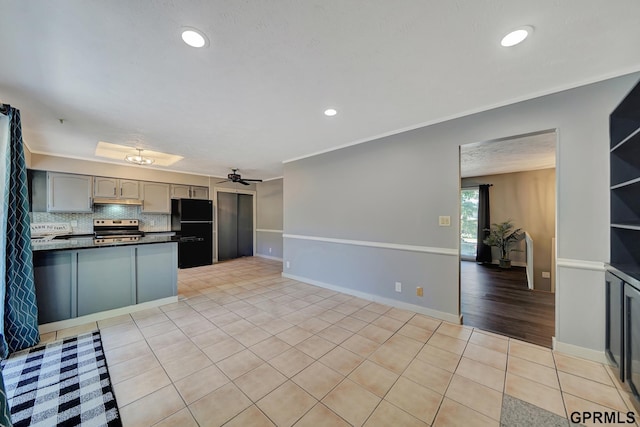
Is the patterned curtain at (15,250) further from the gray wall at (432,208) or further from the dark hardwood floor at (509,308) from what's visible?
the dark hardwood floor at (509,308)

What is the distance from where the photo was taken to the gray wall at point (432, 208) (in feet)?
7.04

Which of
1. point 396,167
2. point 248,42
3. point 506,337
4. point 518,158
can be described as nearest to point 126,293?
point 248,42

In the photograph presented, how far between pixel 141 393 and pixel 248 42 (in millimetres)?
2663

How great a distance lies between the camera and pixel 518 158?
15.8 ft

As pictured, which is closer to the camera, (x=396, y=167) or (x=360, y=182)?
(x=396, y=167)

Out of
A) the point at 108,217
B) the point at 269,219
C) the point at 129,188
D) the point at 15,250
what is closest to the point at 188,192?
the point at 129,188

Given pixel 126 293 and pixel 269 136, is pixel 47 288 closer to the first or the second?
pixel 126 293

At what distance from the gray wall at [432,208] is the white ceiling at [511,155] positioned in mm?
543

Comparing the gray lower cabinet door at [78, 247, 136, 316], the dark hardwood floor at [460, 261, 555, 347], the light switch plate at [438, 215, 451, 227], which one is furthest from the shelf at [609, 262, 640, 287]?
the gray lower cabinet door at [78, 247, 136, 316]

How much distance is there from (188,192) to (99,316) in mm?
3861

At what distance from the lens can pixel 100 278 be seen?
3.03 meters

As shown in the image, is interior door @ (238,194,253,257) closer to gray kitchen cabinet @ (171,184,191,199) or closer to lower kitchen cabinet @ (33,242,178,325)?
gray kitchen cabinet @ (171,184,191,199)

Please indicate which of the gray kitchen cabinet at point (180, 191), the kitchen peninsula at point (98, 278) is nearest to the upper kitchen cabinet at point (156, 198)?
the gray kitchen cabinet at point (180, 191)

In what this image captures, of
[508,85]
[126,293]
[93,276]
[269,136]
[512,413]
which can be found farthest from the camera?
[269,136]
